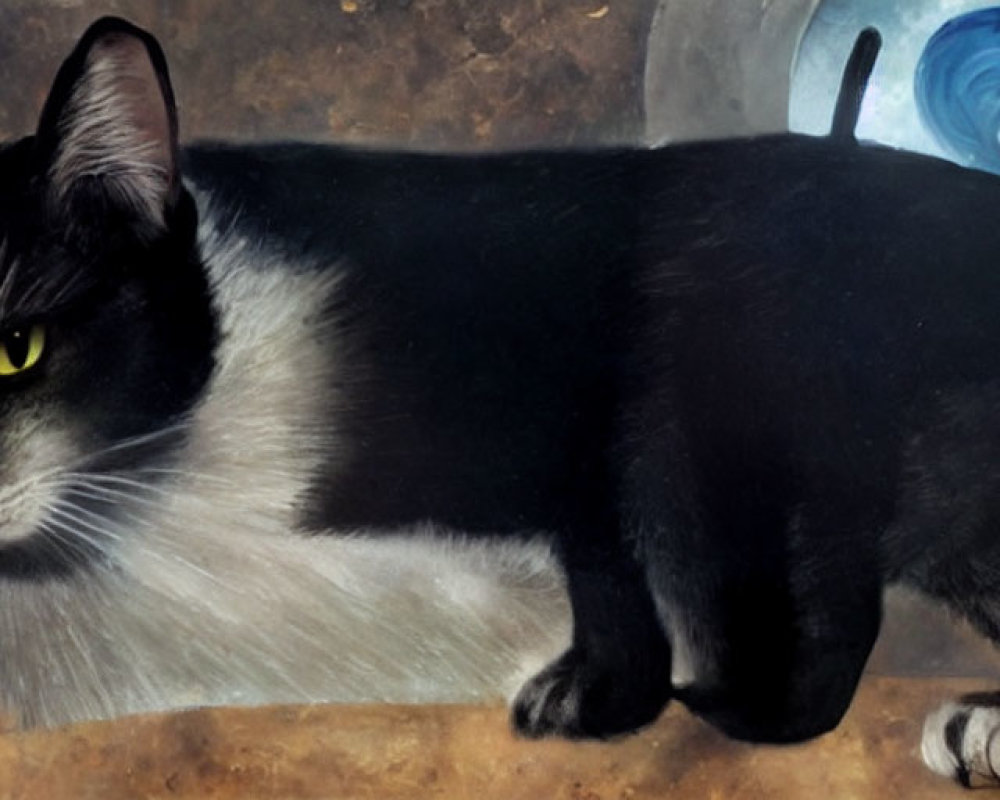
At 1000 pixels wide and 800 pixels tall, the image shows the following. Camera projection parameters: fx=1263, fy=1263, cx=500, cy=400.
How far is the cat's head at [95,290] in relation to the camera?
0.99 m

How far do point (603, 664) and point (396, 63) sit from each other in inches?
22.0

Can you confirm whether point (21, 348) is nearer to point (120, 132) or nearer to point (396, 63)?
point (120, 132)

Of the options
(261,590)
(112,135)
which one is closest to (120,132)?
(112,135)

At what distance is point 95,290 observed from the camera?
1011 mm

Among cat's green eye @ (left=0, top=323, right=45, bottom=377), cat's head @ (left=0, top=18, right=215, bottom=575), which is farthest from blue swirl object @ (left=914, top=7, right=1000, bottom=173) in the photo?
cat's green eye @ (left=0, top=323, right=45, bottom=377)

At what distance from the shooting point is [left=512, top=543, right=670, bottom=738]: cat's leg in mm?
1097

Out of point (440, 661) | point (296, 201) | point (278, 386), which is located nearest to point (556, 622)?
point (440, 661)

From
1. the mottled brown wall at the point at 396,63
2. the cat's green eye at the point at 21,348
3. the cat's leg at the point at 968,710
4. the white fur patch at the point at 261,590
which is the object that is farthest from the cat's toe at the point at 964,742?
the cat's green eye at the point at 21,348

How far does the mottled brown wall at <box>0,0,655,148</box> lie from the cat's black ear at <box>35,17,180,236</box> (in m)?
0.06

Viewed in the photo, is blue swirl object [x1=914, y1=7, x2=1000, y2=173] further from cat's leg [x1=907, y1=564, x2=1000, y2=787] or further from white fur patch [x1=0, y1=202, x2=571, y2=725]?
white fur patch [x1=0, y1=202, x2=571, y2=725]

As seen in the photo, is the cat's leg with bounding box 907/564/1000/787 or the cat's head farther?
the cat's leg with bounding box 907/564/1000/787

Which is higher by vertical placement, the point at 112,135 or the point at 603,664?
the point at 112,135

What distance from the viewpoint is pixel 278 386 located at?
106 centimetres

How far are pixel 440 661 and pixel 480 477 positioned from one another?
0.62 feet
